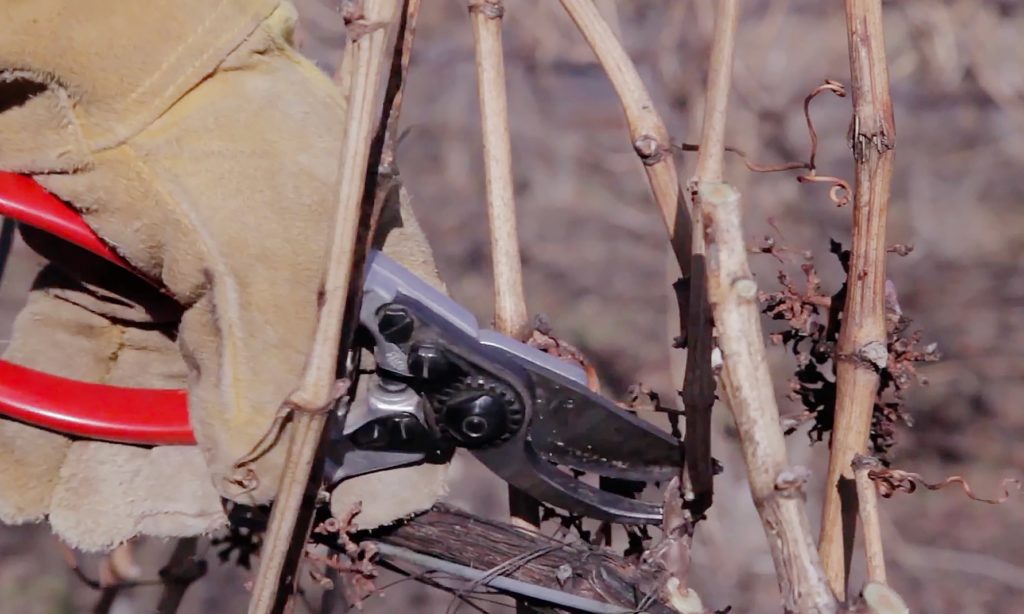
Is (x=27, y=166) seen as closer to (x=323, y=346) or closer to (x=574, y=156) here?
(x=323, y=346)

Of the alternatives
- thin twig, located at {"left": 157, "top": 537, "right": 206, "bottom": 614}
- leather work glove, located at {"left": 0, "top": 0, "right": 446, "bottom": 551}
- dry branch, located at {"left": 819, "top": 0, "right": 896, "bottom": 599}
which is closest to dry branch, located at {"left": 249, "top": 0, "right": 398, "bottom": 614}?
leather work glove, located at {"left": 0, "top": 0, "right": 446, "bottom": 551}

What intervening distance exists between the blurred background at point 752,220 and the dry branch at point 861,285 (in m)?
1.51

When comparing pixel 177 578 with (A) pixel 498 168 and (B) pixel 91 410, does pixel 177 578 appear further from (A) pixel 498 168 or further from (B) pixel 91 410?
(A) pixel 498 168

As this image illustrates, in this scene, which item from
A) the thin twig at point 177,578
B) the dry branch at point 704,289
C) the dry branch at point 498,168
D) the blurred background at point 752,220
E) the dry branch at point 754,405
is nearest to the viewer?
the dry branch at point 754,405

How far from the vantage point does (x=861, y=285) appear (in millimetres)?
690

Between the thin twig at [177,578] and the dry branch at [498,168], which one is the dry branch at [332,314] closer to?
the dry branch at [498,168]

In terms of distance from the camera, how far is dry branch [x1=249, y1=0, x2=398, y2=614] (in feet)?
1.89

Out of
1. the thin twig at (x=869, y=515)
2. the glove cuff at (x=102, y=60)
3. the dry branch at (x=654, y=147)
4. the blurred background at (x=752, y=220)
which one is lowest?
the thin twig at (x=869, y=515)

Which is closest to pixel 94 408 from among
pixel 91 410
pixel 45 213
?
pixel 91 410

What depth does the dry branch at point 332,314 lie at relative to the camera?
58 cm

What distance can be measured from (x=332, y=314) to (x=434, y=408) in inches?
5.7

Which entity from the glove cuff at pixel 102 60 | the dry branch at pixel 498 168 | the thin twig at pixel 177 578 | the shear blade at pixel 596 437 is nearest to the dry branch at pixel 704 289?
the shear blade at pixel 596 437

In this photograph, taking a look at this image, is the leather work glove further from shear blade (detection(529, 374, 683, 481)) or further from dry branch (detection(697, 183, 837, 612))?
dry branch (detection(697, 183, 837, 612))

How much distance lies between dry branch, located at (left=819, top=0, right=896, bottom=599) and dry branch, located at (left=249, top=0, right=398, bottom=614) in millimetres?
293
